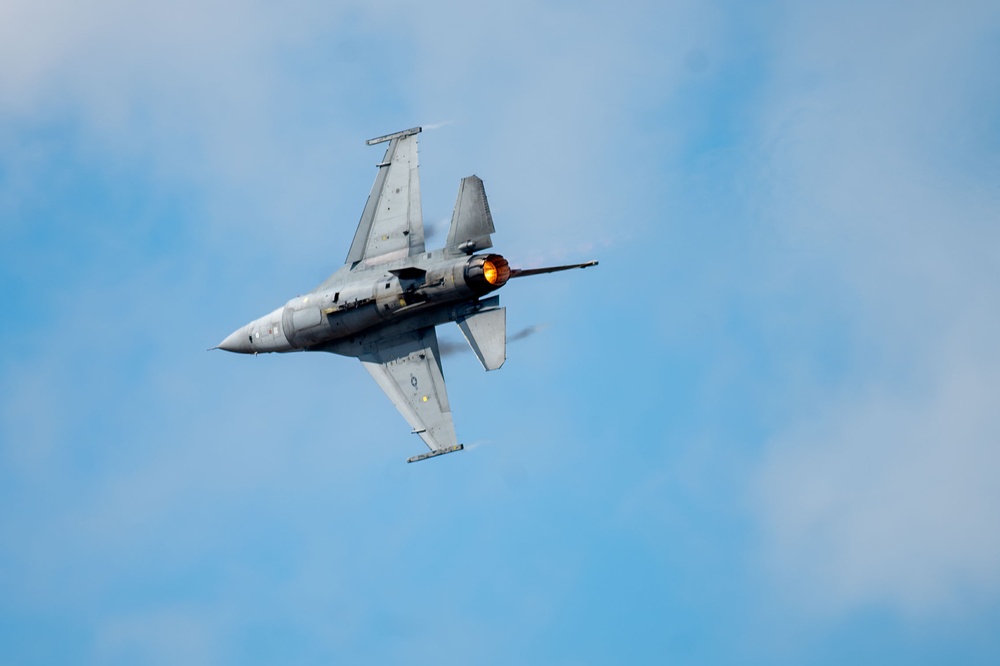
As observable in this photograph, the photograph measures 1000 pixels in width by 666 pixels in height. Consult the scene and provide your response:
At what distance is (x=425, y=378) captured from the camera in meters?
47.9

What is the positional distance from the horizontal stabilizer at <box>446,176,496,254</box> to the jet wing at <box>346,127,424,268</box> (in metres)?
3.23

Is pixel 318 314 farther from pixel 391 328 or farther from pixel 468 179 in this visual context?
pixel 468 179

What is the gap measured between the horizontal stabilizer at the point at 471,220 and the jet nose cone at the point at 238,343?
31.5 feet

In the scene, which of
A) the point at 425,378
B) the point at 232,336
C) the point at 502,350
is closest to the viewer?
the point at 502,350

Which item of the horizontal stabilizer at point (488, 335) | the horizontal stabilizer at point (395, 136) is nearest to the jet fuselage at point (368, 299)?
the horizontal stabilizer at point (488, 335)

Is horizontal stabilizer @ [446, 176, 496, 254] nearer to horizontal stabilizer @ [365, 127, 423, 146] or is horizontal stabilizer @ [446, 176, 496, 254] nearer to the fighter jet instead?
the fighter jet

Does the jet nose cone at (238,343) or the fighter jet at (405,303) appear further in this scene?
the jet nose cone at (238,343)

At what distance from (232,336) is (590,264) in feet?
47.4

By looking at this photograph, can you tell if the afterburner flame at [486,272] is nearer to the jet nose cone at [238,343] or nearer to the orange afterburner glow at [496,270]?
the orange afterburner glow at [496,270]

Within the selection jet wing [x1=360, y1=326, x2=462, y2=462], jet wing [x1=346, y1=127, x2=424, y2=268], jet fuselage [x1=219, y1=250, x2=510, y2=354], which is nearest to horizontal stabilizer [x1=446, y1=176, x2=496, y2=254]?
jet fuselage [x1=219, y1=250, x2=510, y2=354]

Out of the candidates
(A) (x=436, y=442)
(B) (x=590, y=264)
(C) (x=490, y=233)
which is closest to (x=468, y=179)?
(C) (x=490, y=233)

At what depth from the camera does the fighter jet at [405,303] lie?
45.4 m

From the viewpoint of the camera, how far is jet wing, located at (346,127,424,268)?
1934 inches

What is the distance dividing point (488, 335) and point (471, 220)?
12.7ft
